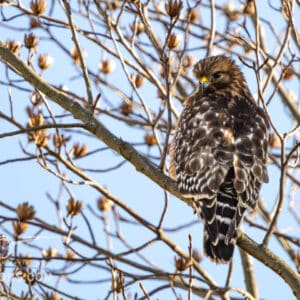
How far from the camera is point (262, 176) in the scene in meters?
5.19

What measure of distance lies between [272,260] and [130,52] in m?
2.16

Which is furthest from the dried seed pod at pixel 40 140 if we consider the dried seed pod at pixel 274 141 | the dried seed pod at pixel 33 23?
the dried seed pod at pixel 274 141

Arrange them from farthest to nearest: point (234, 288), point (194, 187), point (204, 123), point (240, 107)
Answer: point (240, 107) → point (204, 123) → point (194, 187) → point (234, 288)

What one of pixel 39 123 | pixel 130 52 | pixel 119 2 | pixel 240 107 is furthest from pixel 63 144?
pixel 119 2

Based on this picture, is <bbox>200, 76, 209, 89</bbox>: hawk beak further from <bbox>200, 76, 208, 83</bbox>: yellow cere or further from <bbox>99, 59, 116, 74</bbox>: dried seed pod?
<bbox>99, 59, 116, 74</bbox>: dried seed pod

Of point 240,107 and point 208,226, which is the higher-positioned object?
point 240,107

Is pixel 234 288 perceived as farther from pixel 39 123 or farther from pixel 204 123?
pixel 39 123

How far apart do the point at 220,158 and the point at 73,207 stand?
1.19 metres

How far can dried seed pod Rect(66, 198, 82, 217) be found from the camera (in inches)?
218

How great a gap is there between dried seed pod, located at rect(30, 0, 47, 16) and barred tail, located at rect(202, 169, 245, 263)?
7.42 feet

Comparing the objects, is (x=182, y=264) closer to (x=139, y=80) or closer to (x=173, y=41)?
(x=173, y=41)

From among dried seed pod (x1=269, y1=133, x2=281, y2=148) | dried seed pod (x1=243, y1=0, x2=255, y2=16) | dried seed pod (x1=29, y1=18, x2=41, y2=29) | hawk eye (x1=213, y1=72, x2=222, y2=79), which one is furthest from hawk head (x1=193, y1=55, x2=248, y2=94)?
dried seed pod (x1=29, y1=18, x2=41, y2=29)

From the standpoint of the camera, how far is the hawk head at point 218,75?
6.36 metres

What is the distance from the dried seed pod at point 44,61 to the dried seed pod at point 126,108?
103cm
